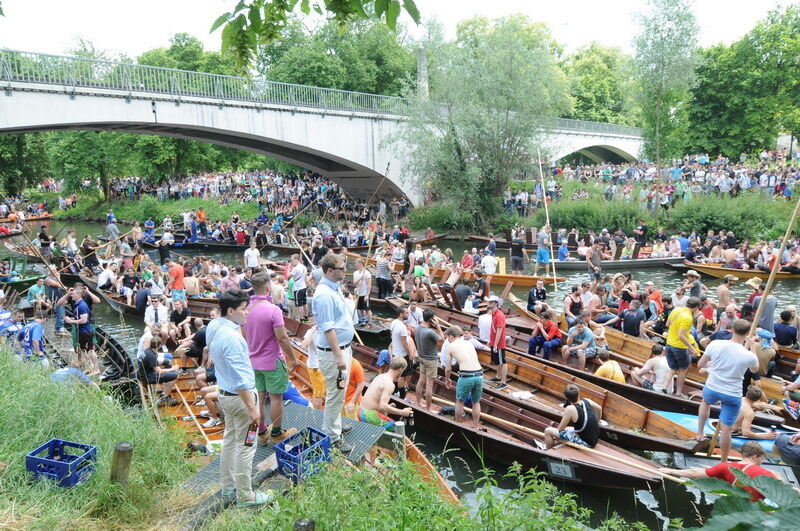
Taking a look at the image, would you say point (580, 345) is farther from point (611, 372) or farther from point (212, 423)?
point (212, 423)

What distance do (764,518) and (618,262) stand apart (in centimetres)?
2112

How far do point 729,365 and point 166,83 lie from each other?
23.1m

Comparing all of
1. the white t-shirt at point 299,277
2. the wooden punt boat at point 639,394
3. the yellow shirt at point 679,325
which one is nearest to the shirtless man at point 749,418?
the wooden punt boat at point 639,394

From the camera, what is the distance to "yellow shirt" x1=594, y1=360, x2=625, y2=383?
9703mm

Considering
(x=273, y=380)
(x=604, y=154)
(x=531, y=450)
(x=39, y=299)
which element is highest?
(x=604, y=154)

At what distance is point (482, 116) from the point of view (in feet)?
88.4

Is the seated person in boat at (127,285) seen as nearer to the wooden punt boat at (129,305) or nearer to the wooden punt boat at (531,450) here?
the wooden punt boat at (129,305)

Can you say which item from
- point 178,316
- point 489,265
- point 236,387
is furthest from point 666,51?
point 236,387

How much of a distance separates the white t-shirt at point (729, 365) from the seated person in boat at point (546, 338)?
13.6 feet

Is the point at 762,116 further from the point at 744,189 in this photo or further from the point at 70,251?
the point at 70,251

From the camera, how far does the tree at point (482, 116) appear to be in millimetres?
26859

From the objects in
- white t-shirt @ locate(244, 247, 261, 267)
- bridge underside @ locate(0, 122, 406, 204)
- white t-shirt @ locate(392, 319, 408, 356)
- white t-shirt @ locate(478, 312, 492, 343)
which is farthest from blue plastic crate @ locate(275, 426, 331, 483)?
bridge underside @ locate(0, 122, 406, 204)

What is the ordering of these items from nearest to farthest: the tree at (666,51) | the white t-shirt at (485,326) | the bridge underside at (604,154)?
the white t-shirt at (485,326) < the tree at (666,51) < the bridge underside at (604,154)

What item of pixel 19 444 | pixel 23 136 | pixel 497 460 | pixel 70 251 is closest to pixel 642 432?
pixel 497 460
